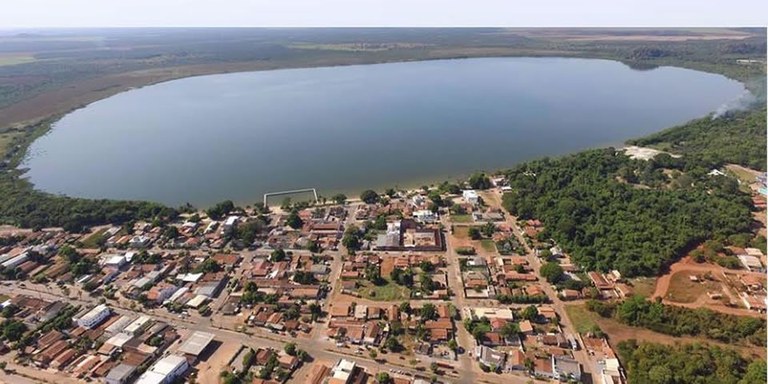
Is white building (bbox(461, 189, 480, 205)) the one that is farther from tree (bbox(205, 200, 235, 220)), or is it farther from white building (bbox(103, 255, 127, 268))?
white building (bbox(103, 255, 127, 268))

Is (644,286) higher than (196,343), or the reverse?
(644,286)

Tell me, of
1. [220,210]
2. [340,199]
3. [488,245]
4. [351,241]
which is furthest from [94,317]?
[488,245]

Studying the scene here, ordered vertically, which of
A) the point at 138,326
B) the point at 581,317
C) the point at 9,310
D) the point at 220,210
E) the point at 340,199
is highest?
the point at 340,199

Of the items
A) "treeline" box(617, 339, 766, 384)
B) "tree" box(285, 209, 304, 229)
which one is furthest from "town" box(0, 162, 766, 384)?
"treeline" box(617, 339, 766, 384)

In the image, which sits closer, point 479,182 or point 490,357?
point 490,357

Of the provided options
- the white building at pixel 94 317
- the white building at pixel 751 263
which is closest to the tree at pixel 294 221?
the white building at pixel 94 317

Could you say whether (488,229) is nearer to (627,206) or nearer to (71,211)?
(627,206)

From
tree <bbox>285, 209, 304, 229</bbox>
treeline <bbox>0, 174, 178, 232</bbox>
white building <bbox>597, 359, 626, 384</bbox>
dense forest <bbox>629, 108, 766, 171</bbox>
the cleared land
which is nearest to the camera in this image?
white building <bbox>597, 359, 626, 384</bbox>
